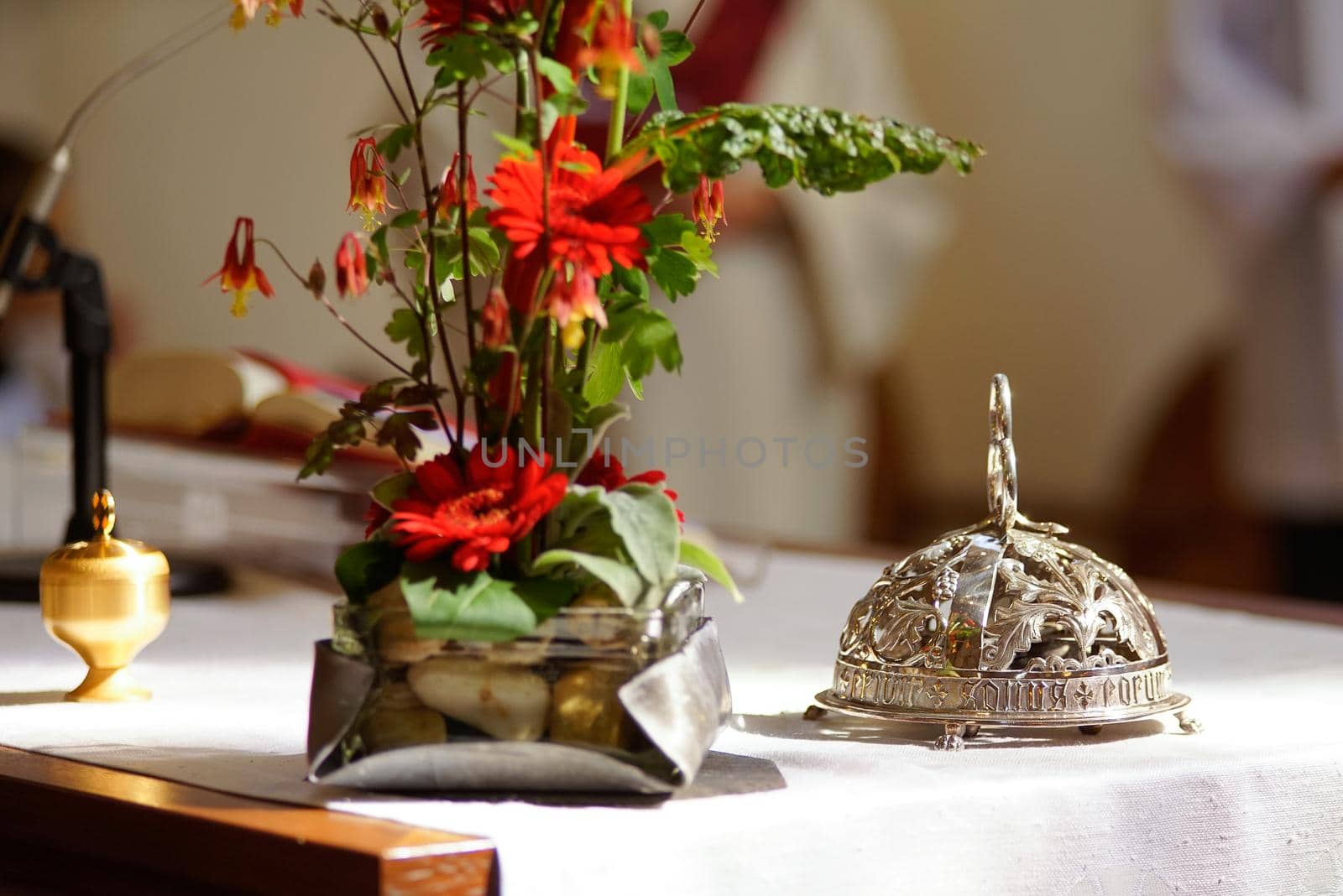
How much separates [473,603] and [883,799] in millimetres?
129

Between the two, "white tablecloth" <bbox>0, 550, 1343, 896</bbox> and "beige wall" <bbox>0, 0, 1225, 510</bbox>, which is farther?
"beige wall" <bbox>0, 0, 1225, 510</bbox>

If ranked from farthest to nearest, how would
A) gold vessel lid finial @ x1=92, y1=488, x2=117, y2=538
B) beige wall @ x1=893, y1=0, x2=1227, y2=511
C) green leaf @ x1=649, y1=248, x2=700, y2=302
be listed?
beige wall @ x1=893, y1=0, x2=1227, y2=511
gold vessel lid finial @ x1=92, y1=488, x2=117, y2=538
green leaf @ x1=649, y1=248, x2=700, y2=302

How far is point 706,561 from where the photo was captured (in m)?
0.47

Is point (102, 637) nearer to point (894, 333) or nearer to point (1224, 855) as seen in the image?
point (1224, 855)

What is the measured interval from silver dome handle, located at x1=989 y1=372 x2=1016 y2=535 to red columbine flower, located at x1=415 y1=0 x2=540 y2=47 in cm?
22

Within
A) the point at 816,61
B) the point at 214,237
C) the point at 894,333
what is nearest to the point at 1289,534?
the point at 894,333

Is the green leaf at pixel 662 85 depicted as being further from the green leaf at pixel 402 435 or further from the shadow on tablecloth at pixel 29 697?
the shadow on tablecloth at pixel 29 697

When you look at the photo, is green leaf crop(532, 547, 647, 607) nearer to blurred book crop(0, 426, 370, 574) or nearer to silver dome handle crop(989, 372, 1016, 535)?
silver dome handle crop(989, 372, 1016, 535)

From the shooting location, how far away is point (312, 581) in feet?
3.46

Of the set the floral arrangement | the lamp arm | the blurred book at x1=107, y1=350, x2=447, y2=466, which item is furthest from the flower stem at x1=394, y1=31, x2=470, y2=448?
the blurred book at x1=107, y1=350, x2=447, y2=466

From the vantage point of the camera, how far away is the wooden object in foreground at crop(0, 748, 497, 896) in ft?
1.29

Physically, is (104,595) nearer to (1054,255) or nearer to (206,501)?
(206,501)

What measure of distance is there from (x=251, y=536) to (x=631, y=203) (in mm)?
808

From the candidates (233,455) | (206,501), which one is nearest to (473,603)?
(233,455)
